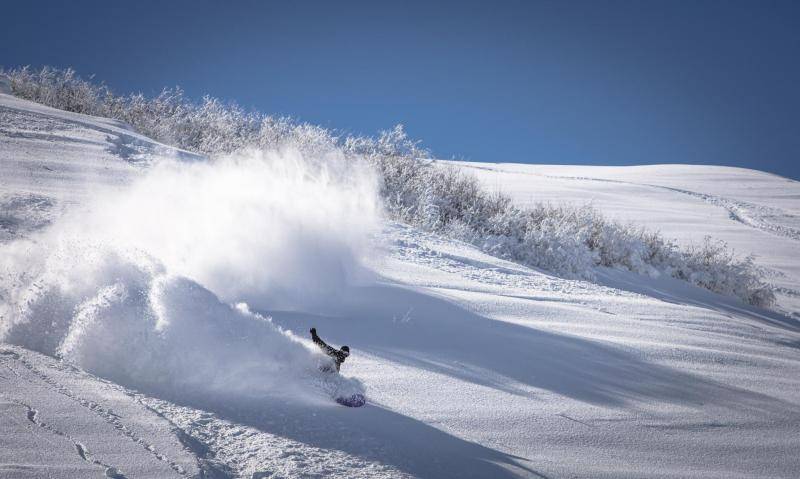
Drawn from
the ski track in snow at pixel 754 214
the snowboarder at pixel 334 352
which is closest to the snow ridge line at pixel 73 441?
the snowboarder at pixel 334 352

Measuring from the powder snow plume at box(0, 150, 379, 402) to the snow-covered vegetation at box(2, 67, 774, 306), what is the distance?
4702mm

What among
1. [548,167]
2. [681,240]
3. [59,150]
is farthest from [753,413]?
[548,167]

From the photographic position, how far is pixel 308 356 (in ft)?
8.87

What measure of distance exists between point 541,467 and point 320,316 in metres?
2.13

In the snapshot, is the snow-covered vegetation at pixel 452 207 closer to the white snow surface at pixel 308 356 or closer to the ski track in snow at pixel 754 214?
the white snow surface at pixel 308 356

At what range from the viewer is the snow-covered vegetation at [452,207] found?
379 inches

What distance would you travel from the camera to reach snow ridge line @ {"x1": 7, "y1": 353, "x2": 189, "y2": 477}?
6.10 feet

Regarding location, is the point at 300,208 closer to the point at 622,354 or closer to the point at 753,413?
the point at 622,354

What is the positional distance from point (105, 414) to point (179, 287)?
80 cm

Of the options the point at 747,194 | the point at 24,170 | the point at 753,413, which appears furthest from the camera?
the point at 747,194

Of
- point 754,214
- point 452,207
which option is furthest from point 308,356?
point 754,214

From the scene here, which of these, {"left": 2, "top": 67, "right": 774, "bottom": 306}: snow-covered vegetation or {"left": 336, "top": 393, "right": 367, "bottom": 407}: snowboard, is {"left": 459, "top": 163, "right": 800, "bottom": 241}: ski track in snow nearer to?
{"left": 2, "top": 67, "right": 774, "bottom": 306}: snow-covered vegetation

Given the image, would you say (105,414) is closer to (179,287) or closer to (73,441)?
(73,441)

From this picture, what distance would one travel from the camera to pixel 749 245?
51.4ft
